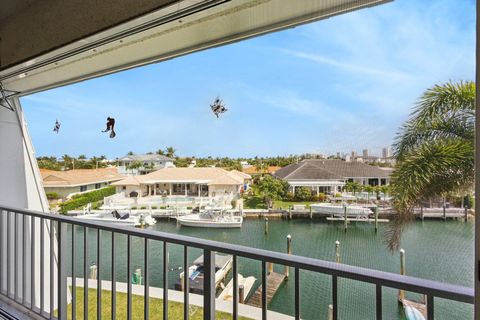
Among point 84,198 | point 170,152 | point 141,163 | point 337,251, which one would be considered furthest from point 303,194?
point 84,198

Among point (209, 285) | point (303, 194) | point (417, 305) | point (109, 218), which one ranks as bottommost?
point (209, 285)

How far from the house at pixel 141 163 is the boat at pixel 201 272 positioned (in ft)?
1.83

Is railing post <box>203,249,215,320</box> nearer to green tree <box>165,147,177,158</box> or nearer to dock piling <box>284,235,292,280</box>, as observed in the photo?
dock piling <box>284,235,292,280</box>

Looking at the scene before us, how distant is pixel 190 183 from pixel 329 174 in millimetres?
751

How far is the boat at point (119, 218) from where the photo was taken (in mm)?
1735

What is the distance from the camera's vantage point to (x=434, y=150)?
99cm

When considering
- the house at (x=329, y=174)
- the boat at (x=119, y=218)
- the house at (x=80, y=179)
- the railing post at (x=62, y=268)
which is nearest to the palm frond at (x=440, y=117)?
the house at (x=329, y=174)

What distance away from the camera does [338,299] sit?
1.09 m

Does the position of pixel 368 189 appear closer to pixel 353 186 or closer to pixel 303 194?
pixel 353 186

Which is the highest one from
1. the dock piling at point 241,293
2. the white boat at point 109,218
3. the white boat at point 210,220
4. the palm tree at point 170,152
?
the palm tree at point 170,152

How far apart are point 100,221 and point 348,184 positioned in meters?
1.44

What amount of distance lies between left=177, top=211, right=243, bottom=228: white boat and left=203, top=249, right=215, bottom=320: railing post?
0.63ft

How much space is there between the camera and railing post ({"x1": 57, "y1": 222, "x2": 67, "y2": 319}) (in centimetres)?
197

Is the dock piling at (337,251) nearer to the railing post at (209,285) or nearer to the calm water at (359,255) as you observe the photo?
the calm water at (359,255)
